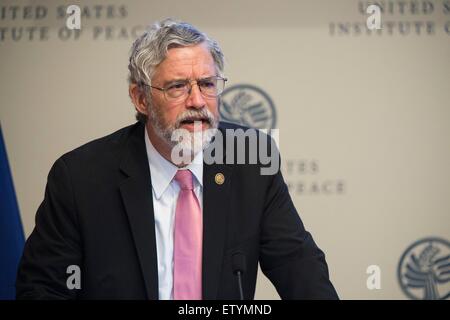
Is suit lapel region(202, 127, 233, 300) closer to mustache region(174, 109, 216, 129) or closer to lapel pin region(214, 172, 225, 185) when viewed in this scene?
lapel pin region(214, 172, 225, 185)

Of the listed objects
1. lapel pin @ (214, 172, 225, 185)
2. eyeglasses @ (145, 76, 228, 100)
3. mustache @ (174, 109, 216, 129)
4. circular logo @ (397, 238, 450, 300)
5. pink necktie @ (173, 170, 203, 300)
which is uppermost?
eyeglasses @ (145, 76, 228, 100)

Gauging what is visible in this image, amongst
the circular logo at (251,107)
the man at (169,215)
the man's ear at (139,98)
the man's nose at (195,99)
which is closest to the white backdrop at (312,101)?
the circular logo at (251,107)

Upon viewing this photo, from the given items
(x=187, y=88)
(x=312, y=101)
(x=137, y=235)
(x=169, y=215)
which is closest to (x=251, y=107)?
(x=312, y=101)

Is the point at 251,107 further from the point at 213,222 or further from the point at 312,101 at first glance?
the point at 213,222

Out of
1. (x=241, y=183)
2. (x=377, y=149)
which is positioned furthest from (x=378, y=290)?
(x=241, y=183)

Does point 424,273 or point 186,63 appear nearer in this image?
point 186,63

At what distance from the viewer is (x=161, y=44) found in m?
2.06

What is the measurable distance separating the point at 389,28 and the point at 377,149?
621 millimetres

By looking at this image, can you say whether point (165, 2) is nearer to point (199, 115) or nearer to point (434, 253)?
point (199, 115)

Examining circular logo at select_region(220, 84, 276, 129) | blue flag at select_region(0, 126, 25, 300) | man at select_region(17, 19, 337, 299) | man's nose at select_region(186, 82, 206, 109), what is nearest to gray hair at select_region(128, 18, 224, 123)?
man at select_region(17, 19, 337, 299)

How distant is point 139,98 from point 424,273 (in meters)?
1.74

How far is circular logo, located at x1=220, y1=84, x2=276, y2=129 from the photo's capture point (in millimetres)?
3031
